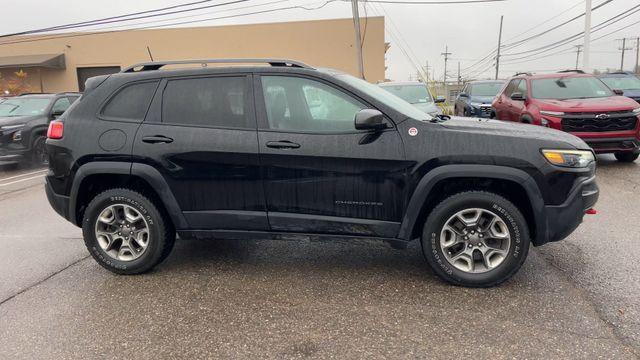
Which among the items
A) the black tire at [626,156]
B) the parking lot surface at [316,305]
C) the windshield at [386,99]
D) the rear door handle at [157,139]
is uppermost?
the windshield at [386,99]

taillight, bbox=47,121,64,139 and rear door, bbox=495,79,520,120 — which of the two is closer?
taillight, bbox=47,121,64,139

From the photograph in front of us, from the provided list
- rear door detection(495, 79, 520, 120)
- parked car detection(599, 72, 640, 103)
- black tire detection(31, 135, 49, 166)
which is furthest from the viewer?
parked car detection(599, 72, 640, 103)

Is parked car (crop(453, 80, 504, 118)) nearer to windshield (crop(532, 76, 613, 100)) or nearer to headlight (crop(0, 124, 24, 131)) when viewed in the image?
windshield (crop(532, 76, 613, 100))

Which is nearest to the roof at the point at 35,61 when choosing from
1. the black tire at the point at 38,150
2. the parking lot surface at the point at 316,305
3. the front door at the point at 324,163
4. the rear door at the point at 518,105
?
the black tire at the point at 38,150

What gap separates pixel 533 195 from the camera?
3.48m

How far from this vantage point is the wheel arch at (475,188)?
3475 millimetres

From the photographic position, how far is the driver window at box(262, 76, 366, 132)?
12.3 ft

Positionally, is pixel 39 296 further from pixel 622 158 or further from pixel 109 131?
pixel 622 158

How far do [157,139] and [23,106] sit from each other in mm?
9657

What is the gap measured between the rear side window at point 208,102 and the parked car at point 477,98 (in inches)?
439

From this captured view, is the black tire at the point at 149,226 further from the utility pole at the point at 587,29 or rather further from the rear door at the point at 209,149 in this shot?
the utility pole at the point at 587,29

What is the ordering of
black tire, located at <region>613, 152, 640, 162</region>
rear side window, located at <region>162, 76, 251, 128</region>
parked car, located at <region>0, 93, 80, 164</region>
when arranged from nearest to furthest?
rear side window, located at <region>162, 76, 251, 128</region> → black tire, located at <region>613, 152, 640, 162</region> → parked car, located at <region>0, 93, 80, 164</region>

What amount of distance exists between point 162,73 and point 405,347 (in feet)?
9.87

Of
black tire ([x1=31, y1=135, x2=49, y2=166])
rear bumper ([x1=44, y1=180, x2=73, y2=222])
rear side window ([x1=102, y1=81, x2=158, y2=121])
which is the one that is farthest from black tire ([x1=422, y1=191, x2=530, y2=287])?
black tire ([x1=31, y1=135, x2=49, y2=166])
